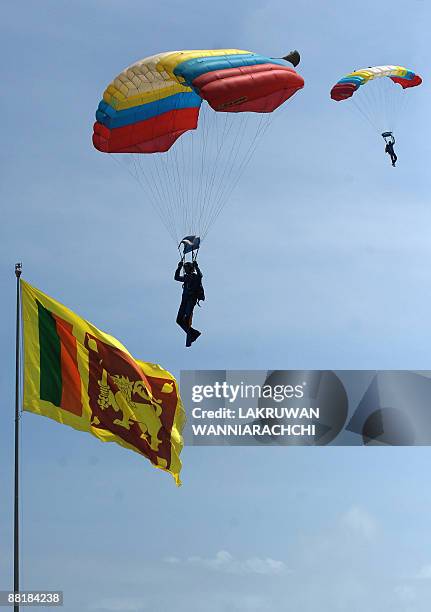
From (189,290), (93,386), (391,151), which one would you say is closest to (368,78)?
(391,151)

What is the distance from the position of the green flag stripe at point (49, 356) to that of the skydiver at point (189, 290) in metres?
5.11

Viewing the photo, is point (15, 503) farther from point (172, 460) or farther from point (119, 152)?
point (119, 152)

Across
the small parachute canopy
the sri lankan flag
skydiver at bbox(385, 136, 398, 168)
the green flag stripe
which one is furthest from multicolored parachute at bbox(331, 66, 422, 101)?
the green flag stripe

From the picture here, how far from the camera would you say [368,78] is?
50125 mm

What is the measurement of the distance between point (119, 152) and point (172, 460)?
11.0 meters

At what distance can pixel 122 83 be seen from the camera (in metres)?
39.8

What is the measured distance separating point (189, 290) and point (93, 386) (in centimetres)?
516

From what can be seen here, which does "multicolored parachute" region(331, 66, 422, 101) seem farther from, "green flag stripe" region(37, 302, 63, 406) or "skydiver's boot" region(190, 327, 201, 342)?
"green flag stripe" region(37, 302, 63, 406)

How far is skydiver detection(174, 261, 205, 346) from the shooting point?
127 feet

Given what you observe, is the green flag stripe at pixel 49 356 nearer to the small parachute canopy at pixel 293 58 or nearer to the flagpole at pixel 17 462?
the flagpole at pixel 17 462

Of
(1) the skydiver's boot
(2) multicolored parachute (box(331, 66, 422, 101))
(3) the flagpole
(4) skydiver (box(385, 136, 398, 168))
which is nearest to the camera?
(3) the flagpole

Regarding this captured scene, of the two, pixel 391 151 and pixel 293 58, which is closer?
pixel 293 58

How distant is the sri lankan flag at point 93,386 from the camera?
112ft

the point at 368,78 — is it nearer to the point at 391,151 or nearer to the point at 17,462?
the point at 391,151
